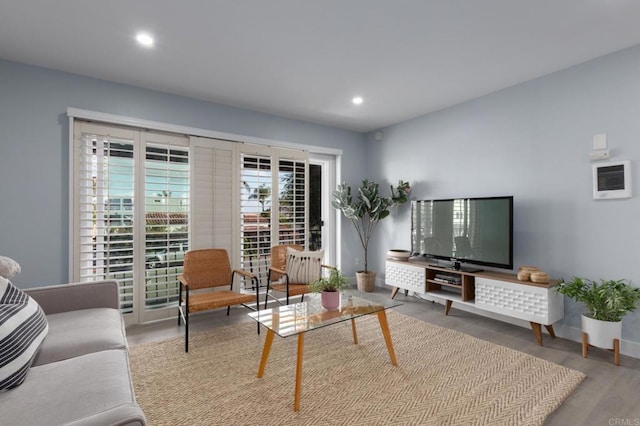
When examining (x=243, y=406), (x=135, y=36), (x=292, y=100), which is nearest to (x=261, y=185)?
(x=292, y=100)

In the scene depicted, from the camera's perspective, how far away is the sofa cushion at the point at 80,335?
168 cm

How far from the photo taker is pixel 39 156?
2.95 m

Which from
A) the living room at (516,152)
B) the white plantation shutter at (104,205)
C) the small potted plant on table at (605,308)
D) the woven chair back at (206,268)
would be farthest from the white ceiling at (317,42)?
the small potted plant on table at (605,308)

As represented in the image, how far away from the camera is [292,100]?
3.84 m

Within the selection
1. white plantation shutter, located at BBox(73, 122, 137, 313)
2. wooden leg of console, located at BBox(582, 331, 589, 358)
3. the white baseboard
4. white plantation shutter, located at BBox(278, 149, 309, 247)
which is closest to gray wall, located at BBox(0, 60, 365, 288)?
white plantation shutter, located at BBox(73, 122, 137, 313)

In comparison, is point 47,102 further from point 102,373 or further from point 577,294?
point 577,294

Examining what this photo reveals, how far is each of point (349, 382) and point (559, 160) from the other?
9.40 ft

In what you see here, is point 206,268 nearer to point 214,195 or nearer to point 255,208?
point 214,195

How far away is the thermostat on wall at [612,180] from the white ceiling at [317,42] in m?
1.00

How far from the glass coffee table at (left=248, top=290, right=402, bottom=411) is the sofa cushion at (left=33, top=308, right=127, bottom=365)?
0.88 m

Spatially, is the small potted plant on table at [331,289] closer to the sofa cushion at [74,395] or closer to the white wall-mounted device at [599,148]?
the sofa cushion at [74,395]

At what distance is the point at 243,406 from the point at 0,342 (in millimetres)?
1248

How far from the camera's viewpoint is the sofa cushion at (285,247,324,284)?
3.63 metres

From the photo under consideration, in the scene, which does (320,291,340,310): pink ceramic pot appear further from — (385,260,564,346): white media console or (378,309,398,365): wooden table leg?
(385,260,564,346): white media console
